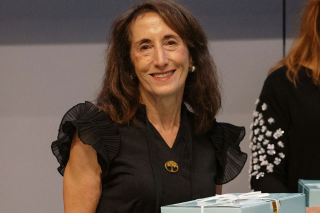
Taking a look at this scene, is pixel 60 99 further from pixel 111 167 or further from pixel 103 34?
pixel 111 167

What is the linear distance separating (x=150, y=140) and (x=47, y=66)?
116 cm

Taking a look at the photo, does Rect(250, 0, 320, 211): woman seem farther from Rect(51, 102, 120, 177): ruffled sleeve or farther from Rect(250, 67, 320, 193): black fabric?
Rect(51, 102, 120, 177): ruffled sleeve

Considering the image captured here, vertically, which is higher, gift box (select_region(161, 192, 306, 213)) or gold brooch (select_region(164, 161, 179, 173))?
gold brooch (select_region(164, 161, 179, 173))

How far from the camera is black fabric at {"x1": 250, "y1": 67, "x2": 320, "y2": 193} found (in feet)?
5.70

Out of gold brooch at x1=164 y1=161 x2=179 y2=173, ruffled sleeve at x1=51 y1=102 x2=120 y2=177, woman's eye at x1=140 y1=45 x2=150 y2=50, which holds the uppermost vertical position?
woman's eye at x1=140 y1=45 x2=150 y2=50

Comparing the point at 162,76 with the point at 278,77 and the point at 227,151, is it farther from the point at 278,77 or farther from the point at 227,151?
the point at 278,77

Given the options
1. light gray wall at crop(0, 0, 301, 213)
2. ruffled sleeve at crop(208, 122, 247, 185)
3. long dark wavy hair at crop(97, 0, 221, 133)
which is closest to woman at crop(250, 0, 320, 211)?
ruffled sleeve at crop(208, 122, 247, 185)

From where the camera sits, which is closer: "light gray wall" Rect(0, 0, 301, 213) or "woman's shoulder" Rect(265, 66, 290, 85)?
"woman's shoulder" Rect(265, 66, 290, 85)

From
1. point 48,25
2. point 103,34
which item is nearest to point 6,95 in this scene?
point 48,25

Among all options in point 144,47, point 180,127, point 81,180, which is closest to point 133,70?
point 144,47

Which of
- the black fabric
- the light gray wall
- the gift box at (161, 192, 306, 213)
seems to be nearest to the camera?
the gift box at (161, 192, 306, 213)

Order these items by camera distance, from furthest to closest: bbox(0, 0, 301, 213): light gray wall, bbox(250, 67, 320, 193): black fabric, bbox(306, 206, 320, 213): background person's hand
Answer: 1. bbox(0, 0, 301, 213): light gray wall
2. bbox(250, 67, 320, 193): black fabric
3. bbox(306, 206, 320, 213): background person's hand

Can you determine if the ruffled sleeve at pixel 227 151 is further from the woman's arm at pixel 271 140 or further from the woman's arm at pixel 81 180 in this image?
the woman's arm at pixel 81 180

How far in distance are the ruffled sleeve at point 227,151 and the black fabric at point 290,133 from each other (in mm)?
223
